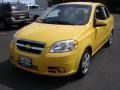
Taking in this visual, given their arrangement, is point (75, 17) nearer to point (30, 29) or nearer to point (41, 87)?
point (30, 29)

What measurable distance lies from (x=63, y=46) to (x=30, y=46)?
2.34ft

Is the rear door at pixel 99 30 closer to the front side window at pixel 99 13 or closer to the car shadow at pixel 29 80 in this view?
the front side window at pixel 99 13

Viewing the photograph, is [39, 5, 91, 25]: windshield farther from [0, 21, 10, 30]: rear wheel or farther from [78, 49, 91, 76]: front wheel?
[0, 21, 10, 30]: rear wheel

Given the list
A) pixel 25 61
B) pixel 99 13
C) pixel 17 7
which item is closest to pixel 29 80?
pixel 25 61

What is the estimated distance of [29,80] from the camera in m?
5.89

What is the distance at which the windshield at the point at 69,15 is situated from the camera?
6.65 metres

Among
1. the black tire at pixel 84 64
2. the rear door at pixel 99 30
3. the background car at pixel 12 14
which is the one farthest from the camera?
the background car at pixel 12 14

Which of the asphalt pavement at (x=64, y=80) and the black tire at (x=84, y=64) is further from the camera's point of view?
the black tire at (x=84, y=64)

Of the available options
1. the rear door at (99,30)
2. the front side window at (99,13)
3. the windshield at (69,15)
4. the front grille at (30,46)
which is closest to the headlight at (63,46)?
the front grille at (30,46)

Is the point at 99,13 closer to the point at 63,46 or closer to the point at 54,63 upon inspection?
the point at 63,46

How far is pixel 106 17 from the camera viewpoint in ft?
27.5

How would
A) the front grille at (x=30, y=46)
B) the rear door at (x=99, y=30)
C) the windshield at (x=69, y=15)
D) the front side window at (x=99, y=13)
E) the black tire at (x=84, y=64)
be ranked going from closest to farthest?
the front grille at (x=30, y=46) → the black tire at (x=84, y=64) → the windshield at (x=69, y=15) → the rear door at (x=99, y=30) → the front side window at (x=99, y=13)

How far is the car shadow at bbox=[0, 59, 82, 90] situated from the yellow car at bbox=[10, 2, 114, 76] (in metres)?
0.29

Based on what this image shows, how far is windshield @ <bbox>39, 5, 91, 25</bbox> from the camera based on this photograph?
21.8 feet
